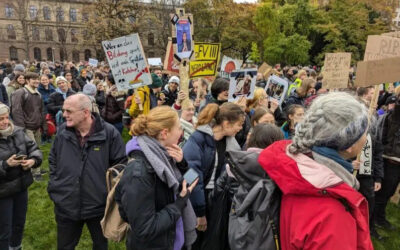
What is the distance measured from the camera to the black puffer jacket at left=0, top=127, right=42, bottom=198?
3186mm

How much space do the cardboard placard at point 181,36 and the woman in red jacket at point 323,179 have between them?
3.47 meters

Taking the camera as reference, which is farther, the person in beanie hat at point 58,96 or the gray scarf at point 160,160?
the person in beanie hat at point 58,96

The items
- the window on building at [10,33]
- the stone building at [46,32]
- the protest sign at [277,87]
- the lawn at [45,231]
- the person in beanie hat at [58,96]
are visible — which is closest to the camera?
the lawn at [45,231]

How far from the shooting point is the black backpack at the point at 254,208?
5.16 ft

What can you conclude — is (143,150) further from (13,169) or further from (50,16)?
(50,16)

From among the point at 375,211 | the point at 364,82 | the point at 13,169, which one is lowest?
the point at 375,211

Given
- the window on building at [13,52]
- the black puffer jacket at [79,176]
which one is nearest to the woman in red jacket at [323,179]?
the black puffer jacket at [79,176]

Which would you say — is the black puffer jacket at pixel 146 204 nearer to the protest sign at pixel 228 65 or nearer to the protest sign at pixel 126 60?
the protest sign at pixel 126 60

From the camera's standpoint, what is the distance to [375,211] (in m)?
4.72

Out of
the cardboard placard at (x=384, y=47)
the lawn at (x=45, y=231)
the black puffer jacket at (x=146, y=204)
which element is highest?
the cardboard placard at (x=384, y=47)

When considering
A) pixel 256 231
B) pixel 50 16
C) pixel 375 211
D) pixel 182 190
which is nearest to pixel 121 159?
pixel 182 190

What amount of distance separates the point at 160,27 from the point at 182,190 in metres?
38.4

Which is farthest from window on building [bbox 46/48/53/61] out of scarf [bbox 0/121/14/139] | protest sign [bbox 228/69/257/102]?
scarf [bbox 0/121/14/139]

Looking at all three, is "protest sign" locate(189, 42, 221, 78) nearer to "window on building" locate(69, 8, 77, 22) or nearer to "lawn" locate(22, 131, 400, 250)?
"lawn" locate(22, 131, 400, 250)
